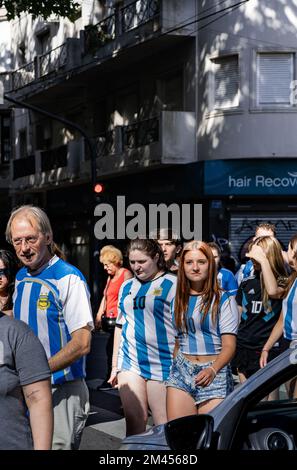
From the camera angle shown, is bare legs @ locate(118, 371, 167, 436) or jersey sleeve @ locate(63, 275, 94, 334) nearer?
jersey sleeve @ locate(63, 275, 94, 334)

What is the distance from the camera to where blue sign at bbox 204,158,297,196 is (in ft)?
74.4

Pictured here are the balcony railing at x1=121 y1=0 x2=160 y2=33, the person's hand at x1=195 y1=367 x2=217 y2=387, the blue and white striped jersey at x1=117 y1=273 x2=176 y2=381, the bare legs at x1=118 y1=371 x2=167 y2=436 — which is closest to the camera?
the person's hand at x1=195 y1=367 x2=217 y2=387

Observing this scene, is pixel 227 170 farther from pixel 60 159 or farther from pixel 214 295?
pixel 214 295

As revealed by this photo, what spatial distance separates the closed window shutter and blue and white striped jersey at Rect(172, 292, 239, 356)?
17.3 metres

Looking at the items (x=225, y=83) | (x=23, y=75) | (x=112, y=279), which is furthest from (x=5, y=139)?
(x=112, y=279)

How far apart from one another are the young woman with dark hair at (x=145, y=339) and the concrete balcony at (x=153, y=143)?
55.8 feet

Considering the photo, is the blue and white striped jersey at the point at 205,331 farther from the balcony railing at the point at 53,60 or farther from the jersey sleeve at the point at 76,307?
the balcony railing at the point at 53,60

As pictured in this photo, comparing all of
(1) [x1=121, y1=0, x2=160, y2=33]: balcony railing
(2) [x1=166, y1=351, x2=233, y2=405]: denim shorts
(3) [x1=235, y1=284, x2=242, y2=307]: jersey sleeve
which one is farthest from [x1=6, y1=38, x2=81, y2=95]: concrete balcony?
(2) [x1=166, y1=351, x2=233, y2=405]: denim shorts

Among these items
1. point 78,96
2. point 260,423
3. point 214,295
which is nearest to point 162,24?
point 78,96

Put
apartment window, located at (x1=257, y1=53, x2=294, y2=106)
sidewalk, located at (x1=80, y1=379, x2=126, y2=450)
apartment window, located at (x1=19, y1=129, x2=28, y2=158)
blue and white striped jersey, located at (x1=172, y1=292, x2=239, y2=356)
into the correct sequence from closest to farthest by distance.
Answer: blue and white striped jersey, located at (x1=172, y1=292, x2=239, y2=356) < sidewalk, located at (x1=80, y1=379, x2=126, y2=450) < apartment window, located at (x1=257, y1=53, x2=294, y2=106) < apartment window, located at (x1=19, y1=129, x2=28, y2=158)

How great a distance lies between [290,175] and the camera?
893 inches

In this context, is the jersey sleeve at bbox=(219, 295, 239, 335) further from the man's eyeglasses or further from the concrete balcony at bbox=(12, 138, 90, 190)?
the concrete balcony at bbox=(12, 138, 90, 190)

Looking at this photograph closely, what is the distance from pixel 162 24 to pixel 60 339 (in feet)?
63.3

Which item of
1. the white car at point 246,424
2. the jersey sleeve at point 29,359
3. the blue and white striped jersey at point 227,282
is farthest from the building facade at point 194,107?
the white car at point 246,424
